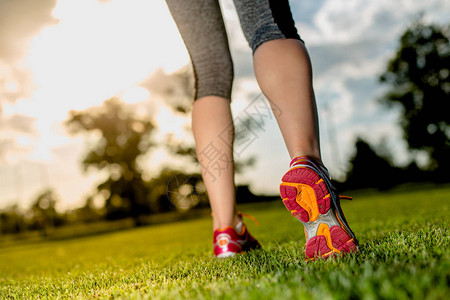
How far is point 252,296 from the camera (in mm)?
754

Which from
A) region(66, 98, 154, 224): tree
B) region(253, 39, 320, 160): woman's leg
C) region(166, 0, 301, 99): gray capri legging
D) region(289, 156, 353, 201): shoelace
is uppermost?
region(66, 98, 154, 224): tree

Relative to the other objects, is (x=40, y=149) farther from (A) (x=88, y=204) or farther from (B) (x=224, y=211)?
(B) (x=224, y=211)

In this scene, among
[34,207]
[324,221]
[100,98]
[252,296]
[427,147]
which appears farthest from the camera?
[34,207]

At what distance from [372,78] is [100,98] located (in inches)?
994

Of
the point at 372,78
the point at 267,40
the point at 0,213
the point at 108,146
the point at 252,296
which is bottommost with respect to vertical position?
the point at 0,213

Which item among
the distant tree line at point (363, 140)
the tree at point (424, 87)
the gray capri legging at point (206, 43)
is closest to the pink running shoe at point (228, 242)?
the gray capri legging at point (206, 43)

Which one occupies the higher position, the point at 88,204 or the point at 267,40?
the point at 267,40

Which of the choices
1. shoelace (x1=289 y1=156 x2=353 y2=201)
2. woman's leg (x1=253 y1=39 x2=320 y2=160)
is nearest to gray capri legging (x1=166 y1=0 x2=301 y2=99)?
woman's leg (x1=253 y1=39 x2=320 y2=160)

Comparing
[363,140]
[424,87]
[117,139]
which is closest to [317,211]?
[424,87]

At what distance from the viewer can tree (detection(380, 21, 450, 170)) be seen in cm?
2683

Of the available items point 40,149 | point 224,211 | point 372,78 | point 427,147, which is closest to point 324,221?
point 224,211

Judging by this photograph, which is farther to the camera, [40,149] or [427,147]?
[40,149]

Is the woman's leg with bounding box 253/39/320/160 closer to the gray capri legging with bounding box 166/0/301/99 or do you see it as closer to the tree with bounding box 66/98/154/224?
the gray capri legging with bounding box 166/0/301/99

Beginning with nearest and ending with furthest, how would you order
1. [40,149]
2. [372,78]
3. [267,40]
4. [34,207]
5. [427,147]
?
[267,40] < [427,147] < [372,78] < [40,149] < [34,207]
